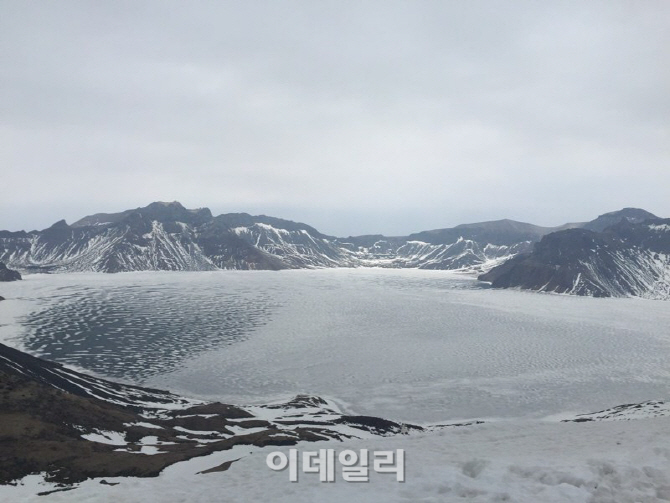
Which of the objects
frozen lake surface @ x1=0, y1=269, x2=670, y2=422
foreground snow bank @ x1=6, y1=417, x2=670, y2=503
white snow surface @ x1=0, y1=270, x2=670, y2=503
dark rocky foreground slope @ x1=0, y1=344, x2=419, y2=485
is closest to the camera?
foreground snow bank @ x1=6, y1=417, x2=670, y2=503

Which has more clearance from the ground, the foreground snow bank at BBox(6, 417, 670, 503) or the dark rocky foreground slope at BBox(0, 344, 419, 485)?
the foreground snow bank at BBox(6, 417, 670, 503)

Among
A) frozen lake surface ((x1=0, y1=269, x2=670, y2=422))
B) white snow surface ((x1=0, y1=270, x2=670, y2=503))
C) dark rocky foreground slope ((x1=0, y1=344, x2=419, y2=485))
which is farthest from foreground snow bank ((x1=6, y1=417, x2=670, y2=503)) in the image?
frozen lake surface ((x1=0, y1=269, x2=670, y2=422))

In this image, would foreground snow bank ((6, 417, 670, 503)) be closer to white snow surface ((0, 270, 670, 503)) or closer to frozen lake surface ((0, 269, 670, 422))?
white snow surface ((0, 270, 670, 503))

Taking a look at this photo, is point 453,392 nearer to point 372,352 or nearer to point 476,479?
point 372,352

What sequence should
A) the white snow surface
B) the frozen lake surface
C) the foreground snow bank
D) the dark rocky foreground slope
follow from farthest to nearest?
1. the frozen lake surface
2. the dark rocky foreground slope
3. the white snow surface
4. the foreground snow bank

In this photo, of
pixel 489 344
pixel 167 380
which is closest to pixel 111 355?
pixel 167 380

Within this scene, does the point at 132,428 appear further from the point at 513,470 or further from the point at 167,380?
the point at 513,470

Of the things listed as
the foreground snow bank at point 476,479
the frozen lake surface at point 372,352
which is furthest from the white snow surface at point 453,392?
the frozen lake surface at point 372,352

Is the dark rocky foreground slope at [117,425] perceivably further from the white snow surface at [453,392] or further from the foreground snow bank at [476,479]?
the foreground snow bank at [476,479]
